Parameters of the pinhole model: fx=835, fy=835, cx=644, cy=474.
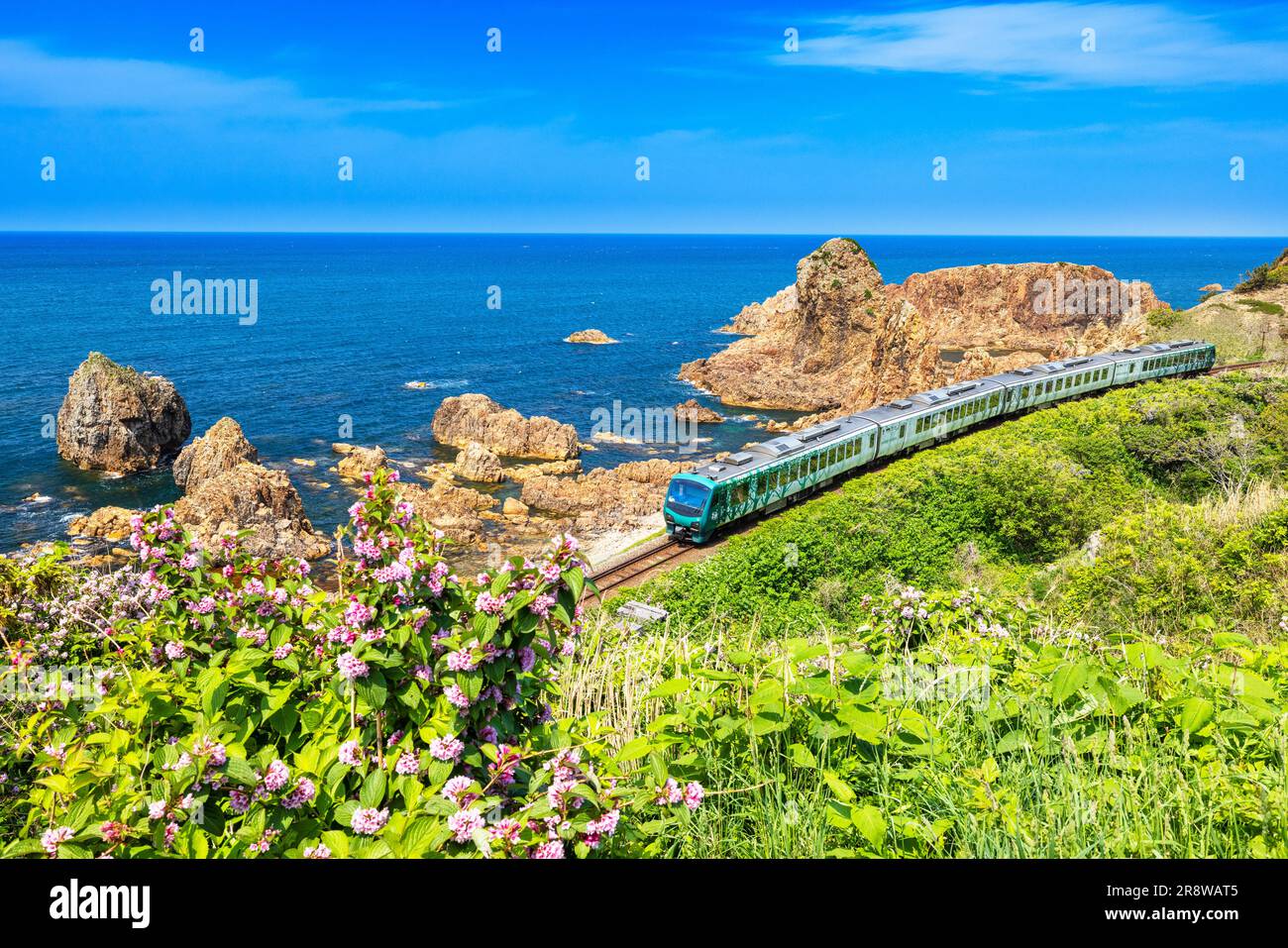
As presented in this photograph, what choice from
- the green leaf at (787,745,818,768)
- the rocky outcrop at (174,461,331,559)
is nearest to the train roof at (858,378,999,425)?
the rocky outcrop at (174,461,331,559)

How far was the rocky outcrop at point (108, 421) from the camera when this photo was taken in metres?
42.8

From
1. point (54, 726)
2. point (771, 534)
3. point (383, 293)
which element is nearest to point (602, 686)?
point (54, 726)

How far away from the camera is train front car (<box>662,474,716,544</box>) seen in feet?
79.4

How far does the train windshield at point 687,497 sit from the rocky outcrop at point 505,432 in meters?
23.0

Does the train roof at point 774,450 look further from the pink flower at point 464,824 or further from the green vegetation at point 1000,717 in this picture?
the pink flower at point 464,824

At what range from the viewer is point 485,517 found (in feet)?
127

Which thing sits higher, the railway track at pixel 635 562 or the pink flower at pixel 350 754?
the pink flower at pixel 350 754

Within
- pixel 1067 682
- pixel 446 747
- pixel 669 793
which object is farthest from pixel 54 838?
pixel 1067 682

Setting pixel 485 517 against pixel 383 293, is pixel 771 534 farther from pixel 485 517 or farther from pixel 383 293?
pixel 383 293

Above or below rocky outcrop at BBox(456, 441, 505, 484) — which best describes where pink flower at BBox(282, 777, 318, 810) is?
above

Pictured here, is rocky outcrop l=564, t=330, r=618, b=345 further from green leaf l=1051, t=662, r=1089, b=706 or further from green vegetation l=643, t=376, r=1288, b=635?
green leaf l=1051, t=662, r=1089, b=706

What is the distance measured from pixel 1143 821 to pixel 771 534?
16.1 m

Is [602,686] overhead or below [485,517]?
overhead

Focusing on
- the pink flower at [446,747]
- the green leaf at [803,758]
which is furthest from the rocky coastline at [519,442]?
the green leaf at [803,758]
